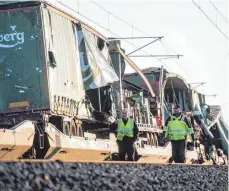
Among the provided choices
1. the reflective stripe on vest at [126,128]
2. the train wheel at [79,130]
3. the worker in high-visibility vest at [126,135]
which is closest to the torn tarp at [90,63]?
the train wheel at [79,130]

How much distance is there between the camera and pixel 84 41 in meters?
12.7

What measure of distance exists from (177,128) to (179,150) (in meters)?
0.78

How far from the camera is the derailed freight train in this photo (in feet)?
29.9

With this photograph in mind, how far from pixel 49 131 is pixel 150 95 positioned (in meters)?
9.71

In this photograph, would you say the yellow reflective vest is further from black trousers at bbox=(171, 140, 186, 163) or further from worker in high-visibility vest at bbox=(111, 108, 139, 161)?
worker in high-visibility vest at bbox=(111, 108, 139, 161)

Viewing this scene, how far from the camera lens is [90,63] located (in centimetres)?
→ 1288

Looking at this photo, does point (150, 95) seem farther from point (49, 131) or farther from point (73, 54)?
point (49, 131)

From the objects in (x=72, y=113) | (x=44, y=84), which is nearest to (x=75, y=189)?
(x=44, y=84)

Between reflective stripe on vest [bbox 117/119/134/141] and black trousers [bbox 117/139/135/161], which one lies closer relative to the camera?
reflective stripe on vest [bbox 117/119/134/141]

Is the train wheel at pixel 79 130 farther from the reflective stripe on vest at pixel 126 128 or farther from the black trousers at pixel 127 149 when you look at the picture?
the reflective stripe on vest at pixel 126 128

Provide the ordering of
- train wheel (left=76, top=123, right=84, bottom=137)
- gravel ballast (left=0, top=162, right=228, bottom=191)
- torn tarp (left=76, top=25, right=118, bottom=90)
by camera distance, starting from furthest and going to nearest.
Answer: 1. torn tarp (left=76, top=25, right=118, bottom=90)
2. train wheel (left=76, top=123, right=84, bottom=137)
3. gravel ballast (left=0, top=162, right=228, bottom=191)

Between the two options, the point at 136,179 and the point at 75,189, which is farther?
the point at 136,179

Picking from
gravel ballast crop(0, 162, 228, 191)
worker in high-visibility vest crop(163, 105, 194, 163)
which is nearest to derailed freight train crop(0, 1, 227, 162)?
worker in high-visibility vest crop(163, 105, 194, 163)

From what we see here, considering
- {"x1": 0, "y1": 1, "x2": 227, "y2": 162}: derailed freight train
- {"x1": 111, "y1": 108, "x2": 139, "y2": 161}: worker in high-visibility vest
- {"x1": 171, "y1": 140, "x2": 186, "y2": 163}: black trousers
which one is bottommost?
{"x1": 171, "y1": 140, "x2": 186, "y2": 163}: black trousers
